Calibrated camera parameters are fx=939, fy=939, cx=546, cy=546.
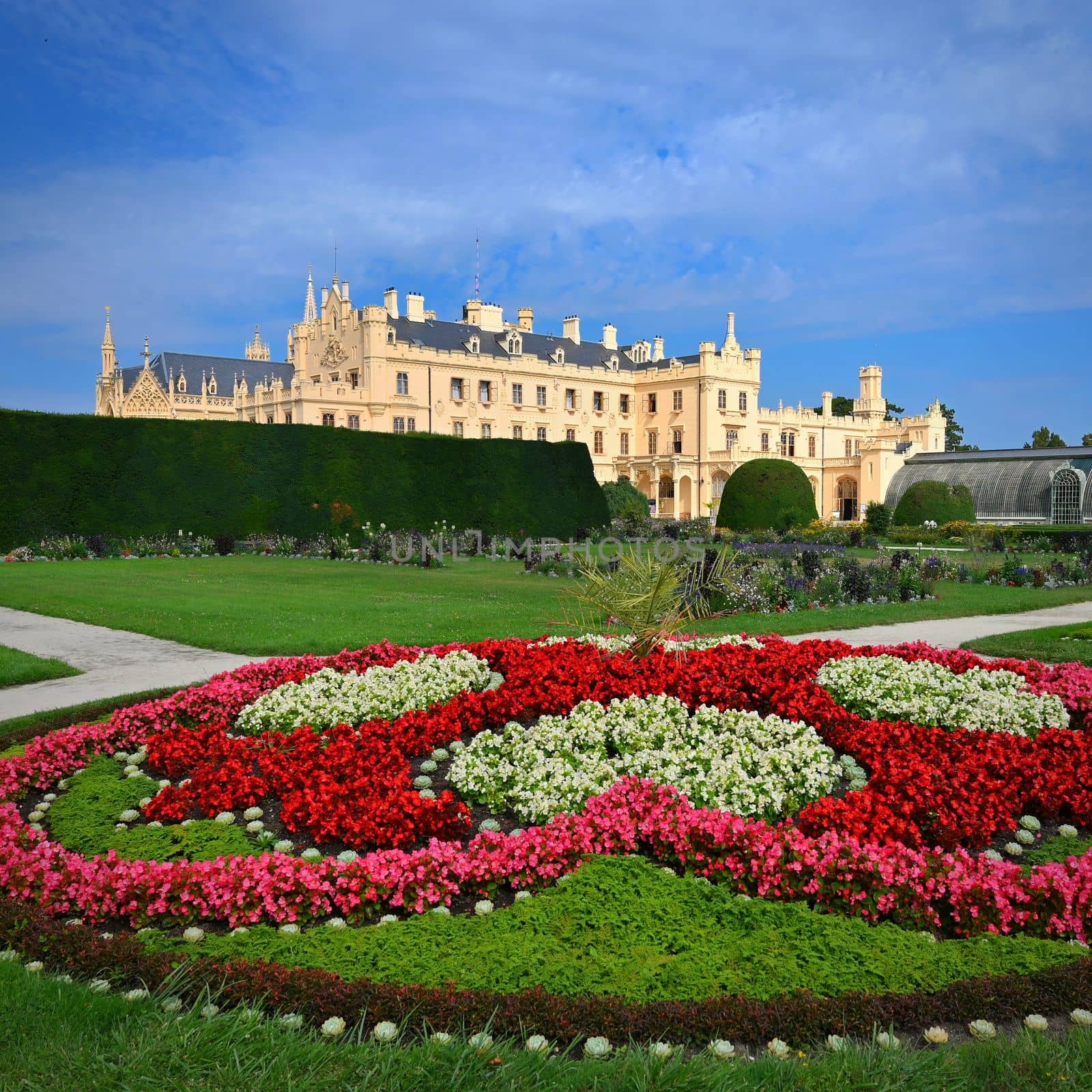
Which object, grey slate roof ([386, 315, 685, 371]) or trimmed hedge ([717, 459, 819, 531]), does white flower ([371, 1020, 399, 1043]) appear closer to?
trimmed hedge ([717, 459, 819, 531])

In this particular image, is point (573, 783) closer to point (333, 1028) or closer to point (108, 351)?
point (333, 1028)

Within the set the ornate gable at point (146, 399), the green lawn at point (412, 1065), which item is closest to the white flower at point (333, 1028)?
the green lawn at point (412, 1065)

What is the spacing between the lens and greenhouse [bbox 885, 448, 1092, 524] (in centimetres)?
3975

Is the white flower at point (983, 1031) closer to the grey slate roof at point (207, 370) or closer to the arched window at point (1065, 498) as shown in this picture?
the arched window at point (1065, 498)

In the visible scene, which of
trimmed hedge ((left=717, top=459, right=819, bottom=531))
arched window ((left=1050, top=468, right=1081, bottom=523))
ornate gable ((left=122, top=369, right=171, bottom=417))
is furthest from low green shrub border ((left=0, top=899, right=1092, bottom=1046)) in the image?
ornate gable ((left=122, top=369, right=171, bottom=417))

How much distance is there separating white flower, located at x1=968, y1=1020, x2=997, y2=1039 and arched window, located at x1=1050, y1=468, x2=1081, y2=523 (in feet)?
137

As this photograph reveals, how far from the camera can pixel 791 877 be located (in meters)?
3.57

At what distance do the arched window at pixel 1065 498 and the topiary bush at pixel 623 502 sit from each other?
60.8 ft

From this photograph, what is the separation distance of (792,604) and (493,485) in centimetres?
1625

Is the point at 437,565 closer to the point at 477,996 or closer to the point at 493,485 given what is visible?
Result: the point at 493,485

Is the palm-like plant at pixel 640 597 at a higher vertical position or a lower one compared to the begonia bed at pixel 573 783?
higher

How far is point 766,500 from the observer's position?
3228 cm

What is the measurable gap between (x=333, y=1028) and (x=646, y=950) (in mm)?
1034

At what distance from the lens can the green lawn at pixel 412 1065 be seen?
2.43 m
